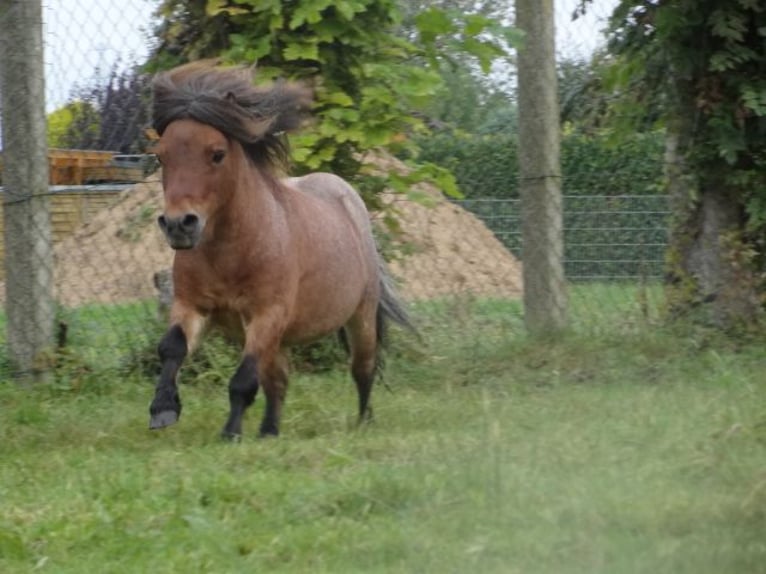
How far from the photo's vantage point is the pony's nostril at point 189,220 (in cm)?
699

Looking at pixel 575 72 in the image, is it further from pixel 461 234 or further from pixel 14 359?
pixel 14 359

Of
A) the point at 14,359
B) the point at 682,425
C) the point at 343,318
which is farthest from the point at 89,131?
the point at 682,425

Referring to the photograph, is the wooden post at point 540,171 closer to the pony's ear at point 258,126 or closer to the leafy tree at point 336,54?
the leafy tree at point 336,54

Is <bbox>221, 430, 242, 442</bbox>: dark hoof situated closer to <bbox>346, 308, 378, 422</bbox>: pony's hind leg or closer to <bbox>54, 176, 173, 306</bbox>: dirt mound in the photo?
<bbox>346, 308, 378, 422</bbox>: pony's hind leg

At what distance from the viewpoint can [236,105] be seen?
24.6ft

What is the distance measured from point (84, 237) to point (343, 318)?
13.6ft

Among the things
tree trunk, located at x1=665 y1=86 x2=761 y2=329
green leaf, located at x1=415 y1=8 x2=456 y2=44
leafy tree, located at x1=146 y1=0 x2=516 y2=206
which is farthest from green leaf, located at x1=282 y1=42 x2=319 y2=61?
tree trunk, located at x1=665 y1=86 x2=761 y2=329

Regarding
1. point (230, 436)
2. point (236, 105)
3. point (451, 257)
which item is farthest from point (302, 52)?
point (451, 257)

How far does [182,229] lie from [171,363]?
68 centimetres

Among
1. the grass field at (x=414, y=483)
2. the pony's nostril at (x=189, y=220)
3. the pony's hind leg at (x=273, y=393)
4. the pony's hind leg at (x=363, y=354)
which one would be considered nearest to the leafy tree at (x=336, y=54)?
the pony's hind leg at (x=363, y=354)

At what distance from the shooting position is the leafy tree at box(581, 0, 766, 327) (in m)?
9.53

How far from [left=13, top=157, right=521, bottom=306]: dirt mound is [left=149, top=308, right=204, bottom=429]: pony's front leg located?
2.20 meters

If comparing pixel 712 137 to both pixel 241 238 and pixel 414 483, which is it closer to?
pixel 241 238

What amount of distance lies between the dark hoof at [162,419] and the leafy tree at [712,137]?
159 inches
